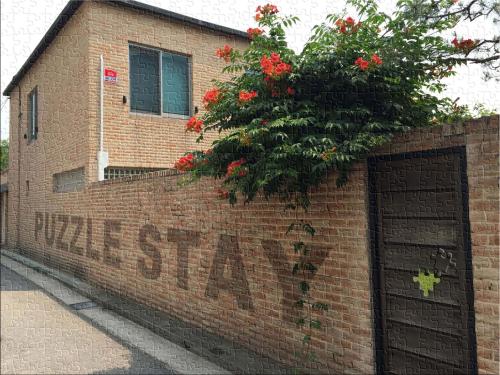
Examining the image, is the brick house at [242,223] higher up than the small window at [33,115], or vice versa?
the small window at [33,115]

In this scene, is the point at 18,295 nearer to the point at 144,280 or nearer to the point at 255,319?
the point at 144,280

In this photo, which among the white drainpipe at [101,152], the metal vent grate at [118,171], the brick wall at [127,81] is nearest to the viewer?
the white drainpipe at [101,152]

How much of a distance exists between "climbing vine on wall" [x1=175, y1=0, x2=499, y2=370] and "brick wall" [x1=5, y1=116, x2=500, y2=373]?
0.86 feet

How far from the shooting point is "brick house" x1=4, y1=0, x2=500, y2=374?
3.12 meters

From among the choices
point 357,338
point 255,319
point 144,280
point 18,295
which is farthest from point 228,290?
point 18,295

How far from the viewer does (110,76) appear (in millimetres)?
9820

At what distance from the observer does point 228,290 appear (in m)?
5.24

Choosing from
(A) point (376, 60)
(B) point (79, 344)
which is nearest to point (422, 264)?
(A) point (376, 60)

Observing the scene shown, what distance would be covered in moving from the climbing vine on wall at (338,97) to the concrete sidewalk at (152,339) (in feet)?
3.66

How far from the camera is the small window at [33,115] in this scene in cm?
1416

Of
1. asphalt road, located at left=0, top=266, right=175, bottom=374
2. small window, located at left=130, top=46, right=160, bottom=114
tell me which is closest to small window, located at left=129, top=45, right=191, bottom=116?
small window, located at left=130, top=46, right=160, bottom=114

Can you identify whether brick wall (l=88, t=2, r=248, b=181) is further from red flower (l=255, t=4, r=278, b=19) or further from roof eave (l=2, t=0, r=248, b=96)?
red flower (l=255, t=4, r=278, b=19)

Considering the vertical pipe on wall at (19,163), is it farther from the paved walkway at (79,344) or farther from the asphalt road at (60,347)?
the asphalt road at (60,347)

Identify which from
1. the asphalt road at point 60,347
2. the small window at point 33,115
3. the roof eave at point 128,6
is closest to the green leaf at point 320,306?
the asphalt road at point 60,347
